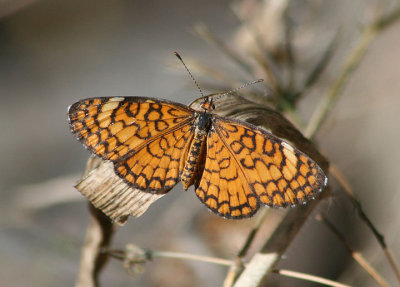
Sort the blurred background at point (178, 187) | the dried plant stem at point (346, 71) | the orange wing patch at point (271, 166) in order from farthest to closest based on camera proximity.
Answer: the blurred background at point (178, 187) → the dried plant stem at point (346, 71) → the orange wing patch at point (271, 166)

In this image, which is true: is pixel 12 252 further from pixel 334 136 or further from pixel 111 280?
pixel 334 136

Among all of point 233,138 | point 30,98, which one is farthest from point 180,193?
point 233,138

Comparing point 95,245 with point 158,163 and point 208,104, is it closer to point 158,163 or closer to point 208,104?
point 158,163

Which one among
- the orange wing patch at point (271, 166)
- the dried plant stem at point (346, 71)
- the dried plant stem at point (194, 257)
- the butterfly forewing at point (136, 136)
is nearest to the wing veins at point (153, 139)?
the butterfly forewing at point (136, 136)

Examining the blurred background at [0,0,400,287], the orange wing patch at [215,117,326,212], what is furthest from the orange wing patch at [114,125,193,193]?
the blurred background at [0,0,400,287]

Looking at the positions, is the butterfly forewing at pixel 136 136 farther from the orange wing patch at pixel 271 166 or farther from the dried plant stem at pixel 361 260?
the dried plant stem at pixel 361 260
